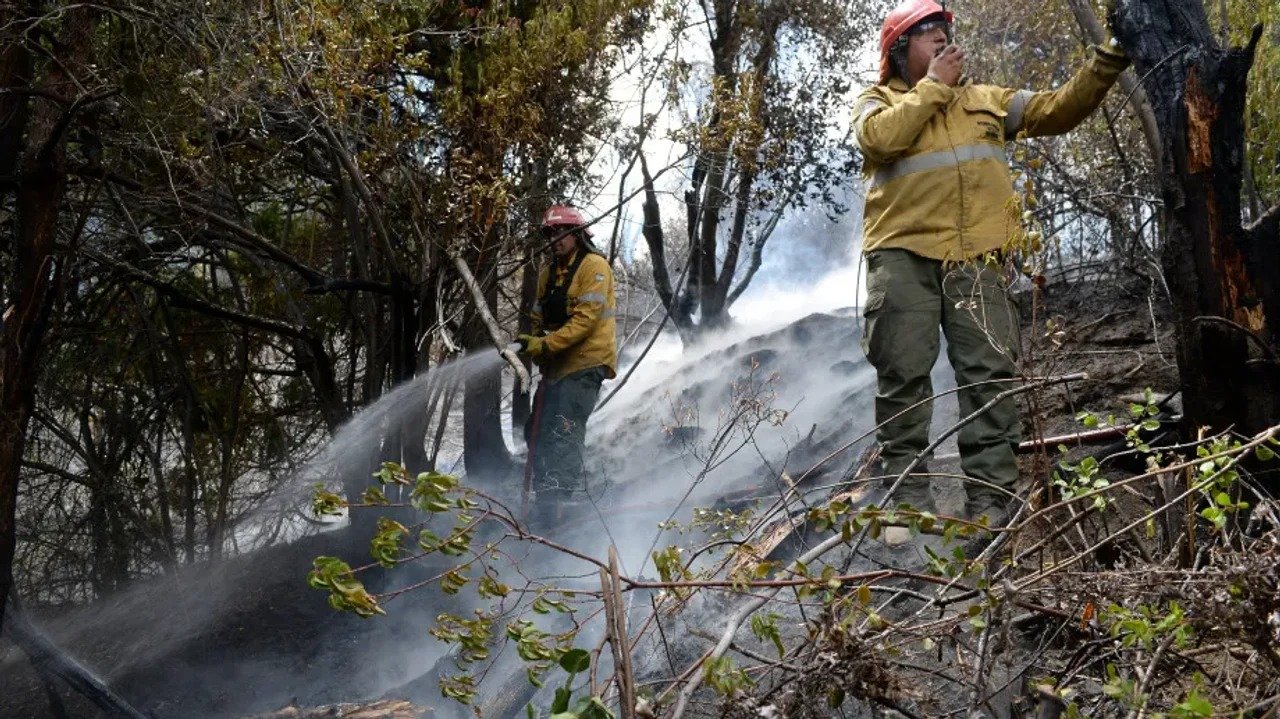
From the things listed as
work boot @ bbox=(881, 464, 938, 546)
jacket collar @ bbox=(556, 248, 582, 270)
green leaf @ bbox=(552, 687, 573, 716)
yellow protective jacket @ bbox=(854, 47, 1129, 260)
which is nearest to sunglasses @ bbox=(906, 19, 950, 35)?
yellow protective jacket @ bbox=(854, 47, 1129, 260)

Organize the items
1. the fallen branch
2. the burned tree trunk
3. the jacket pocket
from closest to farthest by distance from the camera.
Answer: the burned tree trunk, the jacket pocket, the fallen branch

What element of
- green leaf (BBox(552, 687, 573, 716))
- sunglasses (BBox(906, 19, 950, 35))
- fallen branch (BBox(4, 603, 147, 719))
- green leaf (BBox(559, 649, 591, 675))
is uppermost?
sunglasses (BBox(906, 19, 950, 35))

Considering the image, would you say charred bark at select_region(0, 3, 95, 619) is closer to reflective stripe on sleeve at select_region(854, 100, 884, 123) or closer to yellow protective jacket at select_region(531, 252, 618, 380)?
yellow protective jacket at select_region(531, 252, 618, 380)

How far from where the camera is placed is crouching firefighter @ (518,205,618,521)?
22.2 feet

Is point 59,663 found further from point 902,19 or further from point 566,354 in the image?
point 902,19

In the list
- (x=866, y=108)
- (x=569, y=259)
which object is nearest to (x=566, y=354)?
(x=569, y=259)

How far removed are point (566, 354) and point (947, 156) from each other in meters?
3.16

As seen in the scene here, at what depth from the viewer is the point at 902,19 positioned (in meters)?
4.45

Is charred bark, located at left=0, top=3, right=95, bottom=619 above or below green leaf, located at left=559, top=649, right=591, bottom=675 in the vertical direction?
above

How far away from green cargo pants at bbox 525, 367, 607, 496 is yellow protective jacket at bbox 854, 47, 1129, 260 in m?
2.88

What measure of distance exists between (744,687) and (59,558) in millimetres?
5537

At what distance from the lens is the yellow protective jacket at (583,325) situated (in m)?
6.79

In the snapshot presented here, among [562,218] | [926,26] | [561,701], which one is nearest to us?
[561,701]

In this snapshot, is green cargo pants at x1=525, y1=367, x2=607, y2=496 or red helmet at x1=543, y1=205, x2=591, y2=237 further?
green cargo pants at x1=525, y1=367, x2=607, y2=496
